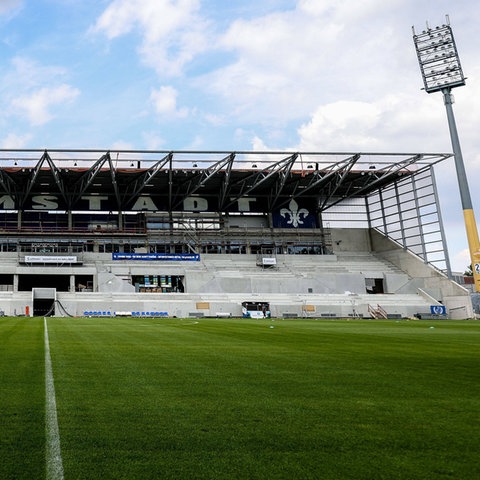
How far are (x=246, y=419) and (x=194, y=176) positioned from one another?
58.1 m

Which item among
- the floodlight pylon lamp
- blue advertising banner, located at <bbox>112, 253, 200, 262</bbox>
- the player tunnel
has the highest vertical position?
the floodlight pylon lamp

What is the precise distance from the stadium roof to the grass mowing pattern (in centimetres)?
4798

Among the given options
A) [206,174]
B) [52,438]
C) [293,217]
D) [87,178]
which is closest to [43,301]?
[87,178]

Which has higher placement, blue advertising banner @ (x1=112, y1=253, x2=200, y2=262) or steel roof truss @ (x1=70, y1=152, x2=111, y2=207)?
steel roof truss @ (x1=70, y1=152, x2=111, y2=207)

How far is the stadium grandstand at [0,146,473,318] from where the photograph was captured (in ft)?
169

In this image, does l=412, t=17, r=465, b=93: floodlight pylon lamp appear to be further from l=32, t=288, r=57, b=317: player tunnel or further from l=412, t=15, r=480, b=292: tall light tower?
l=32, t=288, r=57, b=317: player tunnel

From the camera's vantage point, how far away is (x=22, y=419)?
455 cm

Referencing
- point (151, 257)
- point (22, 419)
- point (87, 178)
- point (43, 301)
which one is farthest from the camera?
point (151, 257)

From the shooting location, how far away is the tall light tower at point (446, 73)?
52.0 metres

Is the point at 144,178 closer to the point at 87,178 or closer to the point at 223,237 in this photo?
the point at 87,178

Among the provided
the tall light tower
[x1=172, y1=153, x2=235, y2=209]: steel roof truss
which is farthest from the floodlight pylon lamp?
[x1=172, y1=153, x2=235, y2=209]: steel roof truss

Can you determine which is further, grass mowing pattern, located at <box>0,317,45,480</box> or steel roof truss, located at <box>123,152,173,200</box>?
steel roof truss, located at <box>123,152,173,200</box>

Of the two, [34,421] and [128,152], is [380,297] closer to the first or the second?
[128,152]

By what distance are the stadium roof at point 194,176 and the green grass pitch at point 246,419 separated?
48481 millimetres
